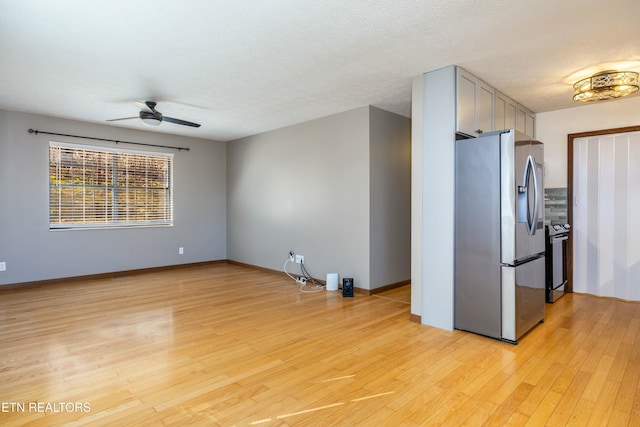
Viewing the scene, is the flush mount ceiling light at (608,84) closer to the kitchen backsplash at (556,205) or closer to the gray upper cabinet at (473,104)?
the gray upper cabinet at (473,104)

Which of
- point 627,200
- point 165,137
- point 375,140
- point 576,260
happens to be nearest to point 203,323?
point 375,140

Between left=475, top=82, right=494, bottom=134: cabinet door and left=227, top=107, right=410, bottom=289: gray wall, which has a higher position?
left=475, top=82, right=494, bottom=134: cabinet door

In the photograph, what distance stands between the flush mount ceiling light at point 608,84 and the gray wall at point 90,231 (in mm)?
5880

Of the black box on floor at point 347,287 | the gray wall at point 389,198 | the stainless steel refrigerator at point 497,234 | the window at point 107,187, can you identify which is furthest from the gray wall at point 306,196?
the stainless steel refrigerator at point 497,234

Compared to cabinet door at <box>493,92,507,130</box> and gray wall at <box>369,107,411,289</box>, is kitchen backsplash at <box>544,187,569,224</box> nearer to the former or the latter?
cabinet door at <box>493,92,507,130</box>

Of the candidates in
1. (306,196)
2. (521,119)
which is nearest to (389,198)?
(306,196)

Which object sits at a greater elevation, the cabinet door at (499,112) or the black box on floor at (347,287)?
the cabinet door at (499,112)

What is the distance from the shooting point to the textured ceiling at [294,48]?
7.63 feet

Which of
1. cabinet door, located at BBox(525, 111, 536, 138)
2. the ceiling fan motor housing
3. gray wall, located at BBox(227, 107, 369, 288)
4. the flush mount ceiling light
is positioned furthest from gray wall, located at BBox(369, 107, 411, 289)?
the ceiling fan motor housing

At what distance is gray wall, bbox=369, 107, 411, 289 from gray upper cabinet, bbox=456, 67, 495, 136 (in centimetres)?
142

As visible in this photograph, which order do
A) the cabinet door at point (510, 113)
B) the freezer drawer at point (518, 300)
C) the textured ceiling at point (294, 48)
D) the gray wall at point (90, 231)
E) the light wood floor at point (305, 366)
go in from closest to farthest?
the light wood floor at point (305, 366)
the textured ceiling at point (294, 48)
the freezer drawer at point (518, 300)
the cabinet door at point (510, 113)
the gray wall at point (90, 231)

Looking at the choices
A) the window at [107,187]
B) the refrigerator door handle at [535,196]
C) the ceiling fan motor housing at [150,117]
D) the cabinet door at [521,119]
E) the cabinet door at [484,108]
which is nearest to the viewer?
the refrigerator door handle at [535,196]

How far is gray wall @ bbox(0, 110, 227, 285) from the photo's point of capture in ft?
16.0

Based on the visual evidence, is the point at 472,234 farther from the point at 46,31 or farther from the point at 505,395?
the point at 46,31
